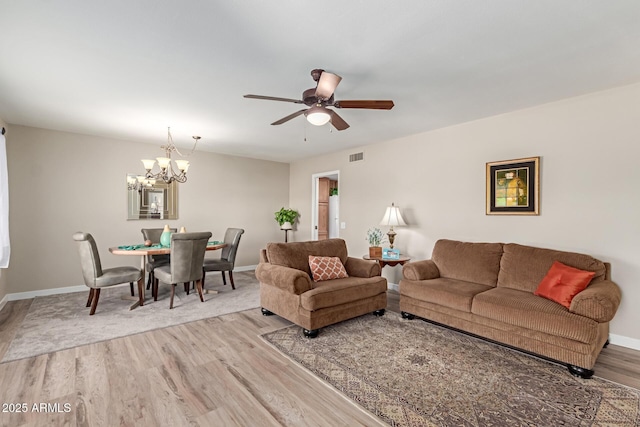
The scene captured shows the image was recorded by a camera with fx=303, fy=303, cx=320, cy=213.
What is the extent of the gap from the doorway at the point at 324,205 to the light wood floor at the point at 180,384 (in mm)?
3944

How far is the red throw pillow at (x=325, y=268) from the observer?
3.68 m

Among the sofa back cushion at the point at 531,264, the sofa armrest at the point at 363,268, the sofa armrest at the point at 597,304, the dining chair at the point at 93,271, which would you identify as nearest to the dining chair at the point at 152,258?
the dining chair at the point at 93,271

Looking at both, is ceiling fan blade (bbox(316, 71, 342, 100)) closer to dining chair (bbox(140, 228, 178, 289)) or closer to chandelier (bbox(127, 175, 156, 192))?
dining chair (bbox(140, 228, 178, 289))

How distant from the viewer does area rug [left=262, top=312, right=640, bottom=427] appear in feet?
6.40

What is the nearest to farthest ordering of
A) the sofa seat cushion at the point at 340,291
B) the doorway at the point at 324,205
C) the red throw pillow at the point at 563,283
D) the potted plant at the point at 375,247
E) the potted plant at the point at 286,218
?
the red throw pillow at the point at 563,283 < the sofa seat cushion at the point at 340,291 < the potted plant at the point at 375,247 < the doorway at the point at 324,205 < the potted plant at the point at 286,218

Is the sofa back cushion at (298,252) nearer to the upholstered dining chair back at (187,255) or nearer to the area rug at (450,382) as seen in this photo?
the area rug at (450,382)

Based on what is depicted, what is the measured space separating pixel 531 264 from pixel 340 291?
207 cm

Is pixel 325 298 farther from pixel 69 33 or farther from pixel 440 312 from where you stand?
pixel 69 33

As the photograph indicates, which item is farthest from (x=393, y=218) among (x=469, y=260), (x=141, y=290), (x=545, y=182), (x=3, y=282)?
(x=3, y=282)

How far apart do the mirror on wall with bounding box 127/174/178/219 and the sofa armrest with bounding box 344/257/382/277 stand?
363cm

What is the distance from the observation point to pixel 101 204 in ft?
16.5

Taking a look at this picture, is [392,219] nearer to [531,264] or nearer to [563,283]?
[531,264]

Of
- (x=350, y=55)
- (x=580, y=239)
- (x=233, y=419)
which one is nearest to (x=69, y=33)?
(x=350, y=55)

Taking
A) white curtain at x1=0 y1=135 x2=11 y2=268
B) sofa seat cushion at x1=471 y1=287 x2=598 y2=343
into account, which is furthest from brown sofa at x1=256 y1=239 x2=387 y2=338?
white curtain at x1=0 y1=135 x2=11 y2=268
